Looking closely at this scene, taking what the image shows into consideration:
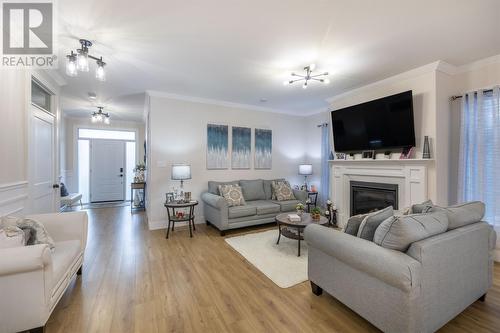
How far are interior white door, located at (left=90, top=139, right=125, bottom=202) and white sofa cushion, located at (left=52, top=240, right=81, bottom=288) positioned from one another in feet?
18.1

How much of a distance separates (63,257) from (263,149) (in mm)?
4348

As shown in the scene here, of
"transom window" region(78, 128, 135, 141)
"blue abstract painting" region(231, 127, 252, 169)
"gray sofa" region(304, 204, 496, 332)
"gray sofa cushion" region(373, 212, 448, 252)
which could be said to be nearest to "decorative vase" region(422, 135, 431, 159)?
"gray sofa" region(304, 204, 496, 332)

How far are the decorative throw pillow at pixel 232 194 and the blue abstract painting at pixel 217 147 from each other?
27.9 inches

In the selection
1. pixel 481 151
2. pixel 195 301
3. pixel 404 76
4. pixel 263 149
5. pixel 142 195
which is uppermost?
pixel 404 76

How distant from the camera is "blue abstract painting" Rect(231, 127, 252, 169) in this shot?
208 inches

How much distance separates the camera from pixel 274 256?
3.13m

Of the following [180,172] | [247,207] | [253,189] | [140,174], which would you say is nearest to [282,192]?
[253,189]

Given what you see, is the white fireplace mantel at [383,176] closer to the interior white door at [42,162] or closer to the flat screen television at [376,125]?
the flat screen television at [376,125]

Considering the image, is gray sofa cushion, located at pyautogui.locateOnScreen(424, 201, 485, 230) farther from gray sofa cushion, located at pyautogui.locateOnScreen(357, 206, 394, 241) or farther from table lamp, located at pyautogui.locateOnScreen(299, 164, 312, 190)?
table lamp, located at pyautogui.locateOnScreen(299, 164, 312, 190)

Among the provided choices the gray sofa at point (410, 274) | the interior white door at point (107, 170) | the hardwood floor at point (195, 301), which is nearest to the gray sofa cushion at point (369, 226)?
the gray sofa at point (410, 274)

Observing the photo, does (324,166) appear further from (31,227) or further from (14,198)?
(14,198)

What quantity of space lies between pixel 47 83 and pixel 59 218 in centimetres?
234

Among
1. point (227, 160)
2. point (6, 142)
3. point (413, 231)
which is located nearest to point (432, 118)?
point (413, 231)

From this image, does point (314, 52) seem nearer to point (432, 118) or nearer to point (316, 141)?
point (432, 118)
